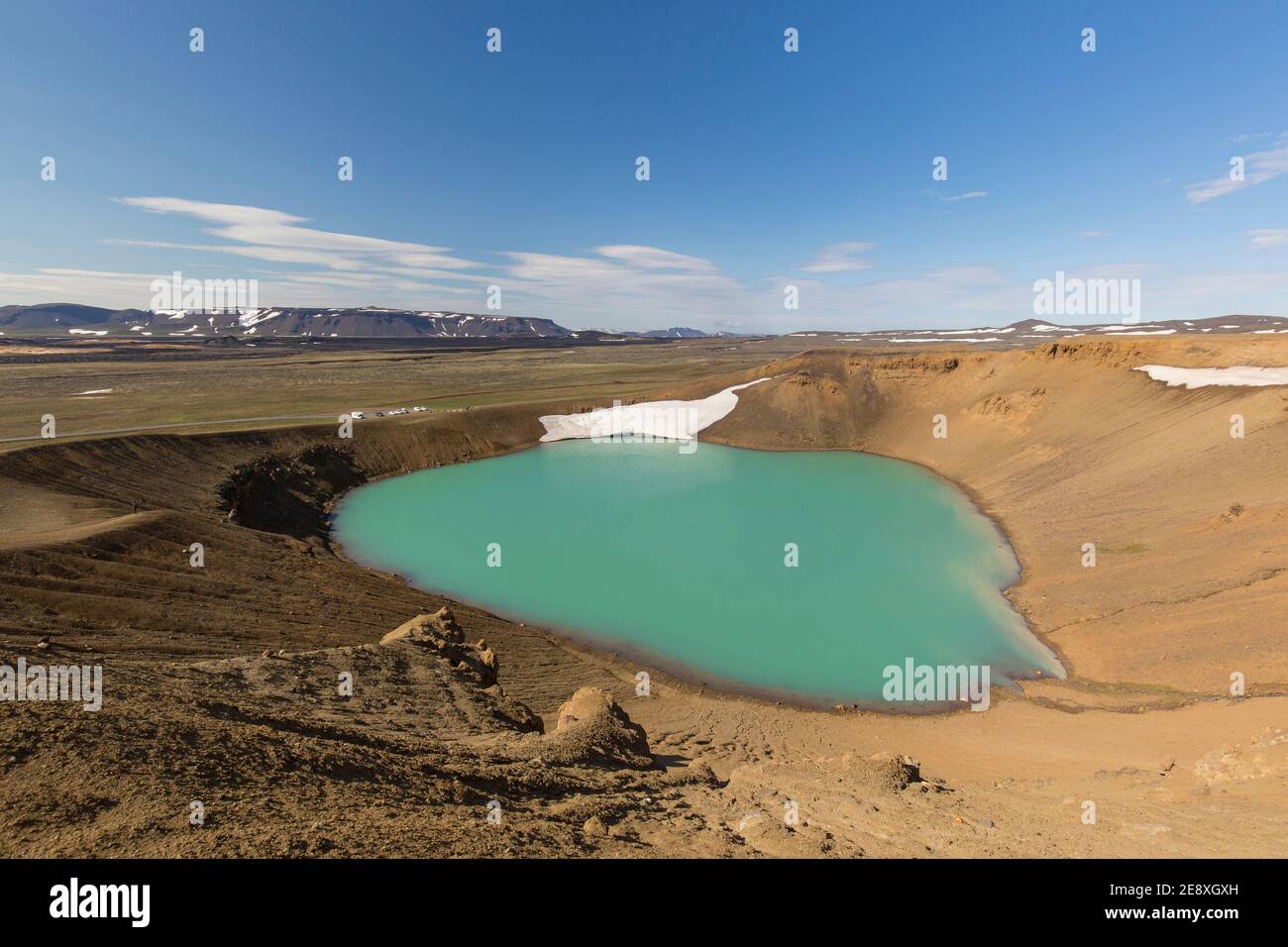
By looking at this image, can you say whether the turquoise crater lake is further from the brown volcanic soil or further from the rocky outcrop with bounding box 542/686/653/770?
the rocky outcrop with bounding box 542/686/653/770

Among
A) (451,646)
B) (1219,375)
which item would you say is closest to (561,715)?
(451,646)

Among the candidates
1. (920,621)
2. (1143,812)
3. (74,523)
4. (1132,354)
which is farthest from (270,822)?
(1132,354)

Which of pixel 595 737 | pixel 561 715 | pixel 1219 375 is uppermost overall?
pixel 1219 375

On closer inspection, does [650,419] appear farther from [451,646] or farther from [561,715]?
[561,715]

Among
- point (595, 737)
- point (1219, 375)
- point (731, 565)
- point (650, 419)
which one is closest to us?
point (595, 737)

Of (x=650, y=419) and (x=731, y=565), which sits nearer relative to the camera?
(x=731, y=565)

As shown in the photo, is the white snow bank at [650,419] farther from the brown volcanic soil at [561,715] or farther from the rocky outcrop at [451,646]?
the rocky outcrop at [451,646]
